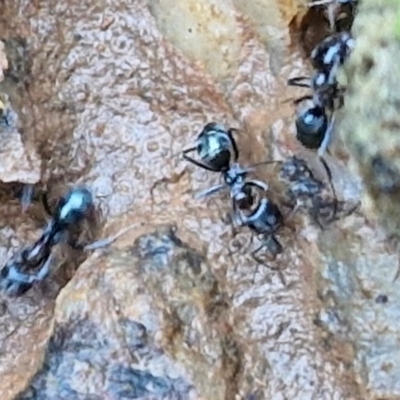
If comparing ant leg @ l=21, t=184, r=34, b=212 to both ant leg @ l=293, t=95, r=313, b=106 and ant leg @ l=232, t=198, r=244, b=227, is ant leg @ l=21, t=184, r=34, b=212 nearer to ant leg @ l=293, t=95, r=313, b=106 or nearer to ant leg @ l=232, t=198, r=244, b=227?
ant leg @ l=232, t=198, r=244, b=227

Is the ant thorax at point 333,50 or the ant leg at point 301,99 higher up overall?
the ant thorax at point 333,50

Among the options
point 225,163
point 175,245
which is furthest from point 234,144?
point 175,245

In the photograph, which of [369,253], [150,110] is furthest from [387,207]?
[150,110]

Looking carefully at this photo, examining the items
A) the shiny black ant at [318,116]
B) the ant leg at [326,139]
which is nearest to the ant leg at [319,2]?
the shiny black ant at [318,116]

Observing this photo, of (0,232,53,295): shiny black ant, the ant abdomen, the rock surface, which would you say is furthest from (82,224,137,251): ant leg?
the ant abdomen

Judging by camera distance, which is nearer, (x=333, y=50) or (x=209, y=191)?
(x=333, y=50)

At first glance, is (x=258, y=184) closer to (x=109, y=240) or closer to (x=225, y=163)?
(x=225, y=163)

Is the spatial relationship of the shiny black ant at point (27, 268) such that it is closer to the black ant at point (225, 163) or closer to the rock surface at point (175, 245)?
the rock surface at point (175, 245)
